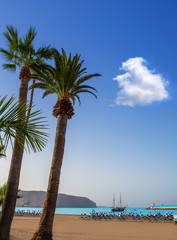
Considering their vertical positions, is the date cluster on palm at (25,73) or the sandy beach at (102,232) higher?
the date cluster on palm at (25,73)

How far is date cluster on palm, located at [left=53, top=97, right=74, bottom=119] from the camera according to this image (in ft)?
38.0

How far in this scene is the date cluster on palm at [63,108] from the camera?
38.0 feet

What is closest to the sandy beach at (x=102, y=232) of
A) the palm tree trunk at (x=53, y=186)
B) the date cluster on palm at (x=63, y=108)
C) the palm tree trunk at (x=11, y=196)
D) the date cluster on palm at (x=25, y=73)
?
the palm tree trunk at (x=11, y=196)

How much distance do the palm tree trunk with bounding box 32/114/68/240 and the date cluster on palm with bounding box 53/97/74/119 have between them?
0.24m

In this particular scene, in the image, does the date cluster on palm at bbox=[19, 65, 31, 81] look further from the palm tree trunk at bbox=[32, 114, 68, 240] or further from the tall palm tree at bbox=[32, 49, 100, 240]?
the palm tree trunk at bbox=[32, 114, 68, 240]

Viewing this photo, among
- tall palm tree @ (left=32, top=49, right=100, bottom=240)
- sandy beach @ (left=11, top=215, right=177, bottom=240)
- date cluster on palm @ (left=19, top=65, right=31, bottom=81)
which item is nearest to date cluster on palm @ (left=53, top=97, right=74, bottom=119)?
tall palm tree @ (left=32, top=49, right=100, bottom=240)

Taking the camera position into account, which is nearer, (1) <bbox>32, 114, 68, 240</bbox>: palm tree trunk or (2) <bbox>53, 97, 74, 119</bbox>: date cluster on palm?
(1) <bbox>32, 114, 68, 240</bbox>: palm tree trunk

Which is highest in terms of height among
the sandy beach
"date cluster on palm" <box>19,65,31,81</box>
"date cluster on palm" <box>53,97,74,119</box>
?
"date cluster on palm" <box>19,65,31,81</box>

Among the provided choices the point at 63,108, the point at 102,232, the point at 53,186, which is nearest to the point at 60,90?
Result: the point at 63,108

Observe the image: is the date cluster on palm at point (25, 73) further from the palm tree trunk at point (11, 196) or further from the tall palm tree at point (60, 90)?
the palm tree trunk at point (11, 196)

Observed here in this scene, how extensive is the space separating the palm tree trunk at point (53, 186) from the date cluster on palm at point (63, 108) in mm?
238

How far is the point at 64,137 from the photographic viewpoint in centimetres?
1108

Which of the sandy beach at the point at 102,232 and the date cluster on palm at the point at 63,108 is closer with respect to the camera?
the date cluster on palm at the point at 63,108

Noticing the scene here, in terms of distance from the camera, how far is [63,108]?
1162 centimetres
